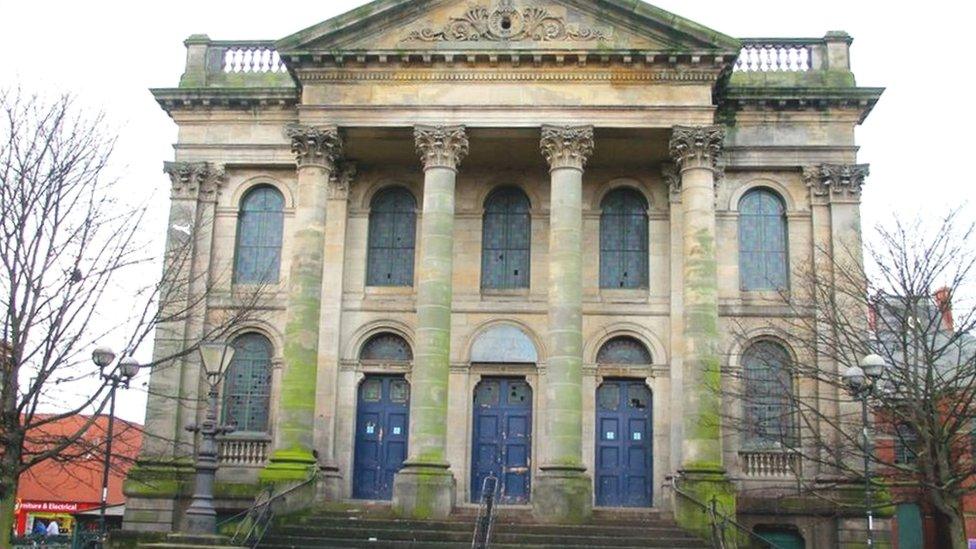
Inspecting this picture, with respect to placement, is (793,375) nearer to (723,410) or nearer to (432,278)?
(723,410)

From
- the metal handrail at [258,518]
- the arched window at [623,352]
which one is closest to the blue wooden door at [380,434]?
the metal handrail at [258,518]

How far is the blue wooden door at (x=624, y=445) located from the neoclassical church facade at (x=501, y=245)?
0.18ft

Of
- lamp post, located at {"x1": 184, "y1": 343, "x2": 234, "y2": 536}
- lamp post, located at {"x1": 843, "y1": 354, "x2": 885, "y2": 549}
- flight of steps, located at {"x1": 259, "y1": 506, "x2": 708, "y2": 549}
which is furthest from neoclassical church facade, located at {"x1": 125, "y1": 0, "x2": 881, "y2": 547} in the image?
lamp post, located at {"x1": 184, "y1": 343, "x2": 234, "y2": 536}

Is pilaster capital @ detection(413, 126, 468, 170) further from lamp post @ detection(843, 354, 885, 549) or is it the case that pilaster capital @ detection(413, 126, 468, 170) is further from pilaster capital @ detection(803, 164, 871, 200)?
lamp post @ detection(843, 354, 885, 549)

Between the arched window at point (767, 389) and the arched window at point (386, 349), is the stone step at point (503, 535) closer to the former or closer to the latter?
the arched window at point (767, 389)

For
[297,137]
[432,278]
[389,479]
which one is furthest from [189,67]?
[389,479]

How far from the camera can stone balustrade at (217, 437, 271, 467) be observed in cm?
2650

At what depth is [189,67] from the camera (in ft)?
94.7

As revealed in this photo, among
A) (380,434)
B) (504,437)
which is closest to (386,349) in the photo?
(380,434)

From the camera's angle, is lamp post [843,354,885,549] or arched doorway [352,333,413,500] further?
arched doorway [352,333,413,500]

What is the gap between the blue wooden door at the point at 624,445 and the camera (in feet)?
86.2

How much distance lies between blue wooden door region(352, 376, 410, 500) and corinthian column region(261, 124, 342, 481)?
232cm

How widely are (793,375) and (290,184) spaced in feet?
43.9

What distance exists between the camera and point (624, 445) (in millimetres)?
26609
